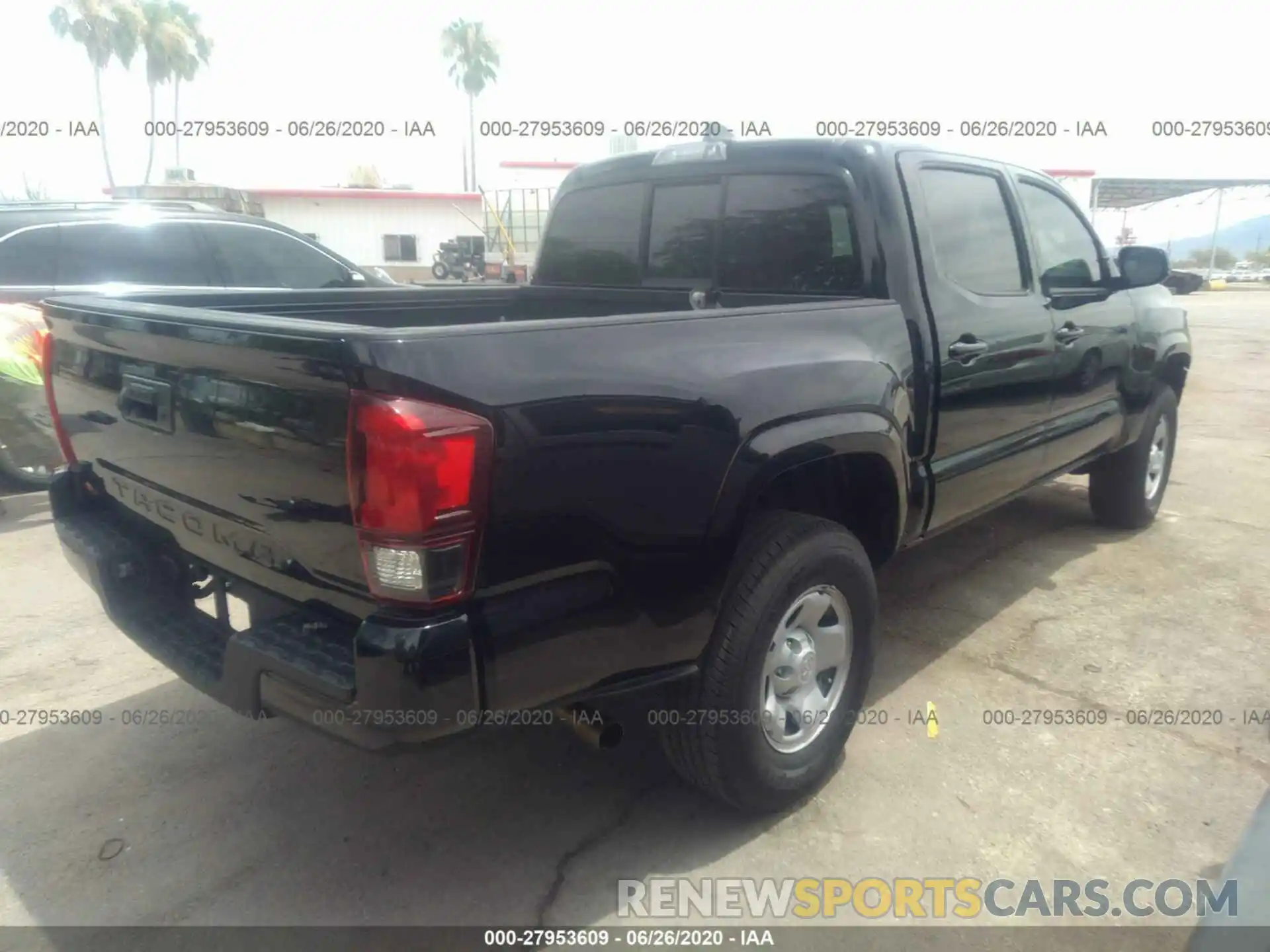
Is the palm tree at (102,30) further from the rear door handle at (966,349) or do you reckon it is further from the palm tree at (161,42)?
the rear door handle at (966,349)

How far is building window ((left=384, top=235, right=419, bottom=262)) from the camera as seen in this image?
27828mm

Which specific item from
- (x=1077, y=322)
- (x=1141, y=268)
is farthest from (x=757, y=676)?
(x=1141, y=268)

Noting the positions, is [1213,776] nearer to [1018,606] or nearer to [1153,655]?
[1153,655]

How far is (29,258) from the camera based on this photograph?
6.26 m

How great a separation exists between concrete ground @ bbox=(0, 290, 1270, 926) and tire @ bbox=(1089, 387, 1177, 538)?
1.05 meters

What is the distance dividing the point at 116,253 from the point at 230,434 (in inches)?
206

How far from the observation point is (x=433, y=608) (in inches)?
72.4

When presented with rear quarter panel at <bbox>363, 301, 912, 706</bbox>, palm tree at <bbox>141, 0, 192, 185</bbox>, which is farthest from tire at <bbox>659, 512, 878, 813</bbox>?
palm tree at <bbox>141, 0, 192, 185</bbox>

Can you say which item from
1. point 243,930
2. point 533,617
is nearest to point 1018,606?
point 533,617

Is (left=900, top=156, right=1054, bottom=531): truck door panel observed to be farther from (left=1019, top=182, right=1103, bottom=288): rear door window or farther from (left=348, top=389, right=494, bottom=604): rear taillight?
(left=348, top=389, right=494, bottom=604): rear taillight

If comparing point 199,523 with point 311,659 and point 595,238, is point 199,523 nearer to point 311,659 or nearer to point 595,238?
point 311,659

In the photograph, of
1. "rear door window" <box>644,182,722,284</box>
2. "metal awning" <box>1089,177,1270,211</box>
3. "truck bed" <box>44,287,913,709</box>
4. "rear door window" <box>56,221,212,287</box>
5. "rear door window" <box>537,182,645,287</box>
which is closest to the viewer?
"truck bed" <box>44,287,913,709</box>

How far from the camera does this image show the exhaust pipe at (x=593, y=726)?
2338 millimetres

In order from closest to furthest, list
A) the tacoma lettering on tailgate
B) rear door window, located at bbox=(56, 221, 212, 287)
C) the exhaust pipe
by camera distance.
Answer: the tacoma lettering on tailgate → the exhaust pipe → rear door window, located at bbox=(56, 221, 212, 287)
